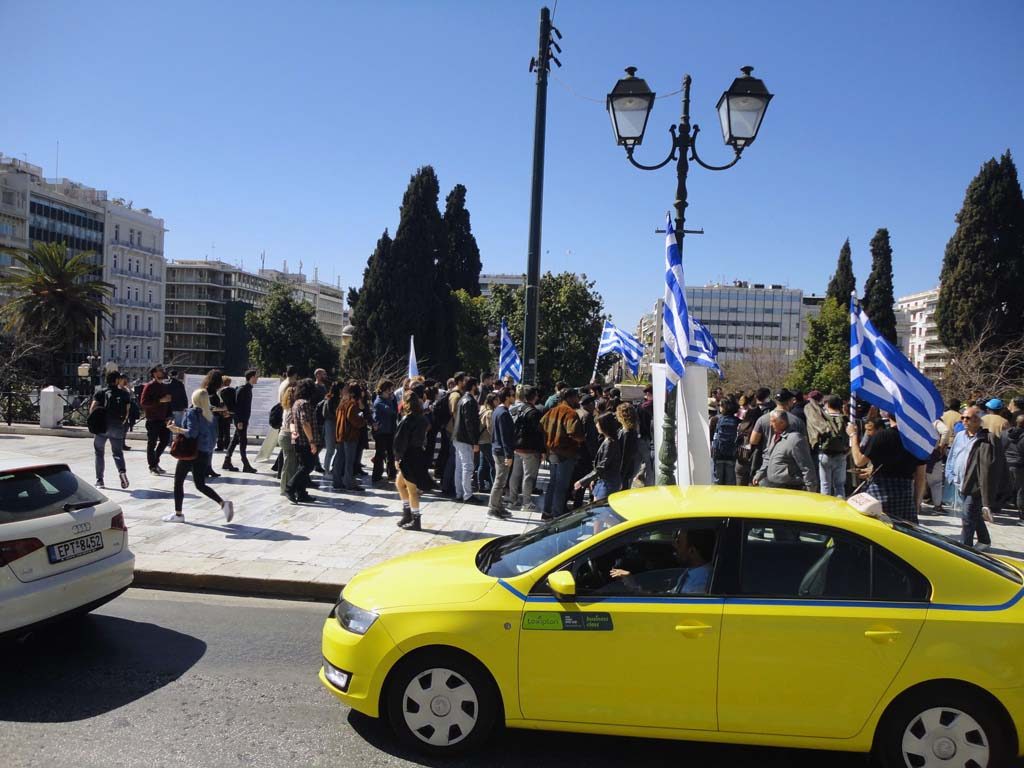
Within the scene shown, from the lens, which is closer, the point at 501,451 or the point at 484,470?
the point at 501,451

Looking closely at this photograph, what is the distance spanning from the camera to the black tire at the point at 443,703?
407cm

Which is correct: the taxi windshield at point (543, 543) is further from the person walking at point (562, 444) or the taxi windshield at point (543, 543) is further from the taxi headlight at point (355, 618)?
the person walking at point (562, 444)

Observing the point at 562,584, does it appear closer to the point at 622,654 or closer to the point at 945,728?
the point at 622,654

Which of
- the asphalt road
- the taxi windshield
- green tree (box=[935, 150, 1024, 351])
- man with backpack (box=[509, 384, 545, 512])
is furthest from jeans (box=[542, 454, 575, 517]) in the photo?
green tree (box=[935, 150, 1024, 351])

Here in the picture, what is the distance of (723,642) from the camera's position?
3.88 metres

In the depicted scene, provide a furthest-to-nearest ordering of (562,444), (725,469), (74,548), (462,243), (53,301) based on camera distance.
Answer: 1. (462,243)
2. (53,301)
3. (725,469)
4. (562,444)
5. (74,548)

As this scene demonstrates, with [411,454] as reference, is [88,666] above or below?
below

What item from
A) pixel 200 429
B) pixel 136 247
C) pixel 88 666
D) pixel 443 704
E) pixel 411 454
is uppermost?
pixel 136 247

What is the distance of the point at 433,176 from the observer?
45.2 metres

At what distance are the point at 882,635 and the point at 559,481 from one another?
21.6ft

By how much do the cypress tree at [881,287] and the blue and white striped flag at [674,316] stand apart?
52848 millimetres

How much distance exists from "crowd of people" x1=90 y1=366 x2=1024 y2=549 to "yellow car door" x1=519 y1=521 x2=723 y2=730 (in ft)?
16.4

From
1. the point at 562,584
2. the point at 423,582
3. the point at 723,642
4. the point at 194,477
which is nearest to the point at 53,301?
the point at 194,477

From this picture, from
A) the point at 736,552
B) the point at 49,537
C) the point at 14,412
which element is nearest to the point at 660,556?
the point at 736,552
